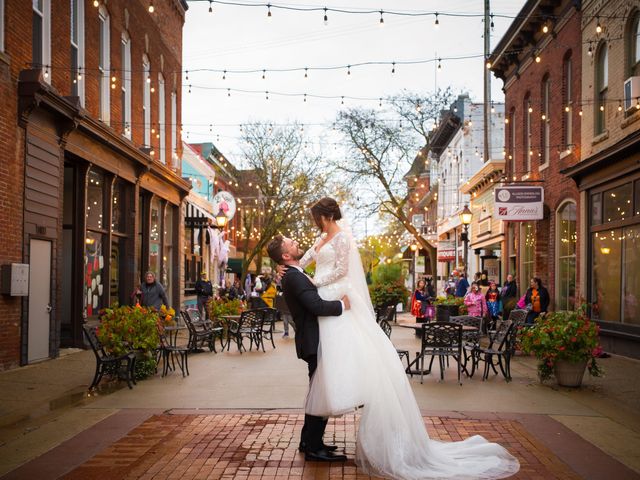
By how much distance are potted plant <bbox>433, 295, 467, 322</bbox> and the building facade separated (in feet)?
10.9

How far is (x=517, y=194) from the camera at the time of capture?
21.6m

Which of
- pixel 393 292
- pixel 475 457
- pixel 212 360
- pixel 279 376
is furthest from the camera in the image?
pixel 393 292

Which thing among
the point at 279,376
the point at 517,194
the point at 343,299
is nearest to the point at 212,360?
the point at 279,376

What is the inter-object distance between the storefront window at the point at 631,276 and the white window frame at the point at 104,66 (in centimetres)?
1238

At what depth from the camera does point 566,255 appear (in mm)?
20406

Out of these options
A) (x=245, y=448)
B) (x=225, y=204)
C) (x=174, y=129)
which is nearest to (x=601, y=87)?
(x=245, y=448)

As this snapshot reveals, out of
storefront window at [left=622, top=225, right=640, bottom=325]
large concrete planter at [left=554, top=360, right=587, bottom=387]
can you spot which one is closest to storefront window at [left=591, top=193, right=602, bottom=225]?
storefront window at [left=622, top=225, right=640, bottom=325]

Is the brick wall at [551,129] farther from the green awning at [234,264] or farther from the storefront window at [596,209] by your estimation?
the green awning at [234,264]

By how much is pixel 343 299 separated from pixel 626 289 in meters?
11.6

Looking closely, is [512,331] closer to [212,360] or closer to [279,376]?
[279,376]

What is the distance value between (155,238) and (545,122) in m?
12.4

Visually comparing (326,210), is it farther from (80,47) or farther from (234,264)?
(234,264)

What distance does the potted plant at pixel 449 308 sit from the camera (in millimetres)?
19703

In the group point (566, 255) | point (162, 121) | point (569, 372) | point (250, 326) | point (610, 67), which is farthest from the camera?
point (162, 121)
